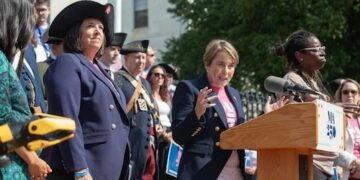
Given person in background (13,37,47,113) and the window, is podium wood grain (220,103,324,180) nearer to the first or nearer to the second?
person in background (13,37,47,113)

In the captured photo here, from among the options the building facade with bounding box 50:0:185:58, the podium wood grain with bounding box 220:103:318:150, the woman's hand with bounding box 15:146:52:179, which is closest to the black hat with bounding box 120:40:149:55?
the podium wood grain with bounding box 220:103:318:150

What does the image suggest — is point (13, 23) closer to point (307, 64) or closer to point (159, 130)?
point (307, 64)

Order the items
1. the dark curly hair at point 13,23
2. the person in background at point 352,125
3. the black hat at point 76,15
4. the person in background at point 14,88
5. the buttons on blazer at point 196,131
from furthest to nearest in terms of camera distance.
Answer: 1. the person in background at point 352,125
2. the buttons on blazer at point 196,131
3. the black hat at point 76,15
4. the dark curly hair at point 13,23
5. the person in background at point 14,88

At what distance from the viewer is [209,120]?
548cm

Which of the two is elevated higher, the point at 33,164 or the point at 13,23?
the point at 13,23

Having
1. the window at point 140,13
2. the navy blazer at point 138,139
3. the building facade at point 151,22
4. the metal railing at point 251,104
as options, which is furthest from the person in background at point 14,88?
the window at point 140,13

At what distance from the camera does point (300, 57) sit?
591 cm

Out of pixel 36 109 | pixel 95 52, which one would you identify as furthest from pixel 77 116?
pixel 95 52

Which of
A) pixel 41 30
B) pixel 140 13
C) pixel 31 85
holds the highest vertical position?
pixel 140 13

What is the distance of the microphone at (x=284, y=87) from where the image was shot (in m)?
5.06

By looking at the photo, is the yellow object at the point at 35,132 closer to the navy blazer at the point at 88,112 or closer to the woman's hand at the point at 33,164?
the woman's hand at the point at 33,164

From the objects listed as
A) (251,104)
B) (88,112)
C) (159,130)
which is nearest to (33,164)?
(88,112)

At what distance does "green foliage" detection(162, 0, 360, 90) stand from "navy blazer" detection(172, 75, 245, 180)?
13435 millimetres

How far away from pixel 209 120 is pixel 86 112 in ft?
4.05
